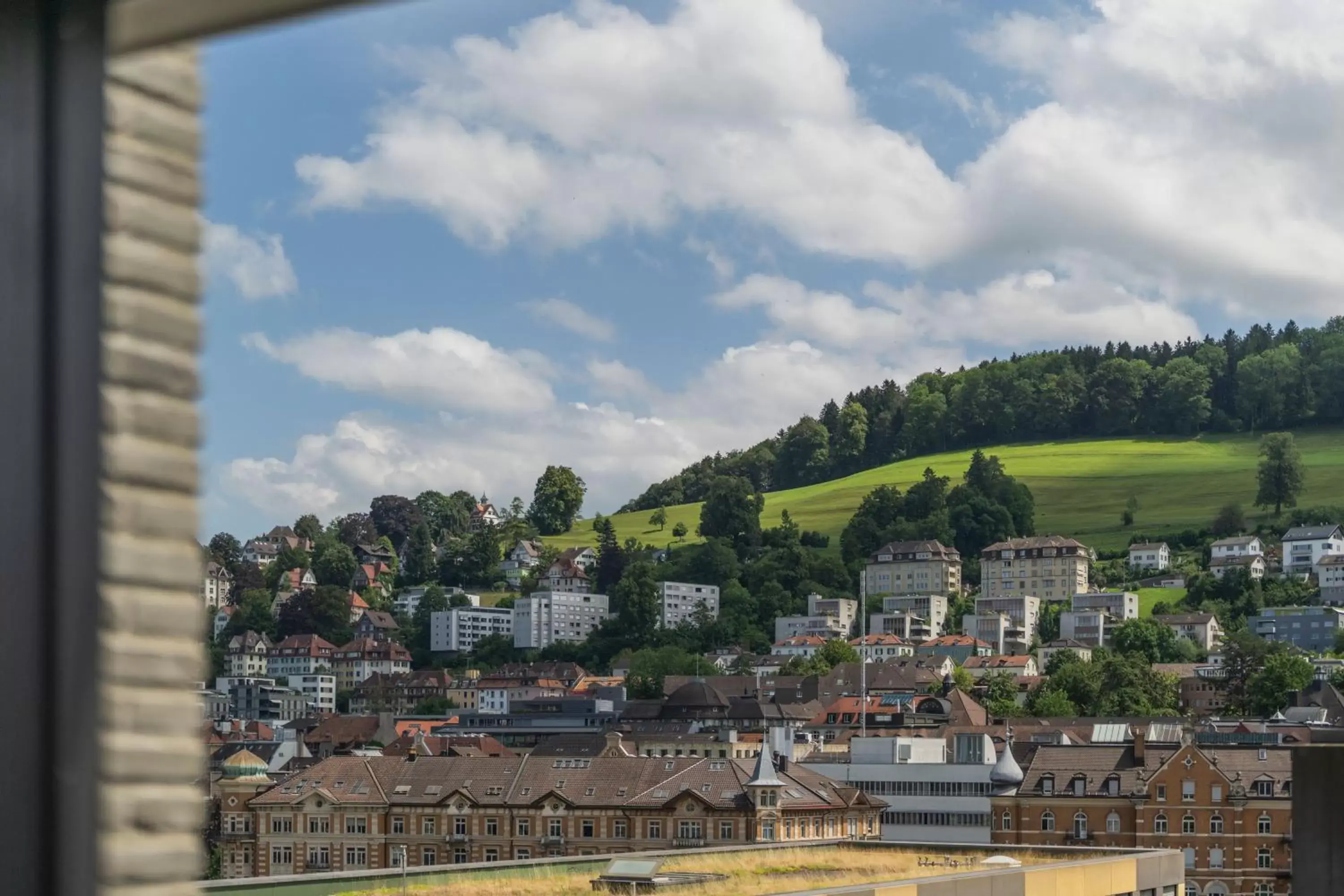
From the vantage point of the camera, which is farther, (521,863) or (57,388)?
(521,863)

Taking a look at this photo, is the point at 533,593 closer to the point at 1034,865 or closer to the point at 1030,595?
the point at 1030,595

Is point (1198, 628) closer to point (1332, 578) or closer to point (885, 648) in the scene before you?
point (1332, 578)

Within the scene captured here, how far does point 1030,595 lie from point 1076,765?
47.5 m

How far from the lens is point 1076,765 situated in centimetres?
3272

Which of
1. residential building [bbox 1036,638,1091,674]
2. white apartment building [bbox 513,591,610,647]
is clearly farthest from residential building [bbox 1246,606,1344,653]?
white apartment building [bbox 513,591,610,647]

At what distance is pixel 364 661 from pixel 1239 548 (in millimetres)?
40115

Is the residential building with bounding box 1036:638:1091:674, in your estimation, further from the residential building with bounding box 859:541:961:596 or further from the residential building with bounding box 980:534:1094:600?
the residential building with bounding box 859:541:961:596

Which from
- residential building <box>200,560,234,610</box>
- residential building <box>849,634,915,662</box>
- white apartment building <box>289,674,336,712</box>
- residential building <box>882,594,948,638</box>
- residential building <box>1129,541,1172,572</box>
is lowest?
white apartment building <box>289,674,336,712</box>

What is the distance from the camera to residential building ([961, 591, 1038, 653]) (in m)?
76.6

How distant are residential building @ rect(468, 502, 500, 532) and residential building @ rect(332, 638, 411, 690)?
24976 mm

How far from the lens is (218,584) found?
90.9 metres

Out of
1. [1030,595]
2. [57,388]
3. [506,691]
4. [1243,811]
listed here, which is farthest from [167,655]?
[1030,595]

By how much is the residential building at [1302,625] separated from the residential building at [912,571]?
15.9m

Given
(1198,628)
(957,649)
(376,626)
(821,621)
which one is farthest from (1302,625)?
(376,626)
